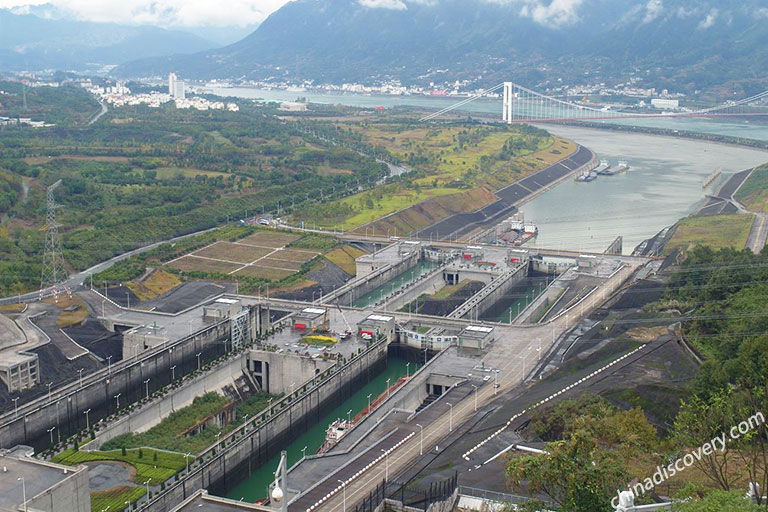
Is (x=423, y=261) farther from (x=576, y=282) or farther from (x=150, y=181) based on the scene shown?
(x=150, y=181)

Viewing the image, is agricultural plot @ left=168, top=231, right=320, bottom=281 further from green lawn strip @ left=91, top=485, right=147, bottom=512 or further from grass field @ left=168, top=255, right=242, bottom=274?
green lawn strip @ left=91, top=485, right=147, bottom=512

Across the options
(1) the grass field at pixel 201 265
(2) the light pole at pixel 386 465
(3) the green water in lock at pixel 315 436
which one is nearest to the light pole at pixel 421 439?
(2) the light pole at pixel 386 465

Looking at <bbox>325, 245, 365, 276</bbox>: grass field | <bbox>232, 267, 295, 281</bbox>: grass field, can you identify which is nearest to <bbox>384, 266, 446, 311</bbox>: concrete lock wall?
<bbox>325, 245, 365, 276</bbox>: grass field

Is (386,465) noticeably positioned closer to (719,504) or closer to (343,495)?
(343,495)

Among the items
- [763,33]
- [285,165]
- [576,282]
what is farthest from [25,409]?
[763,33]

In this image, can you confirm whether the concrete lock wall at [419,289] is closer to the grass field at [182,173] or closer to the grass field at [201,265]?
the grass field at [201,265]

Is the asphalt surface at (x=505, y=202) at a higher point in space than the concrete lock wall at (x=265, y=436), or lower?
higher

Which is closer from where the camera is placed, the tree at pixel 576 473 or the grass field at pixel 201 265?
the tree at pixel 576 473
